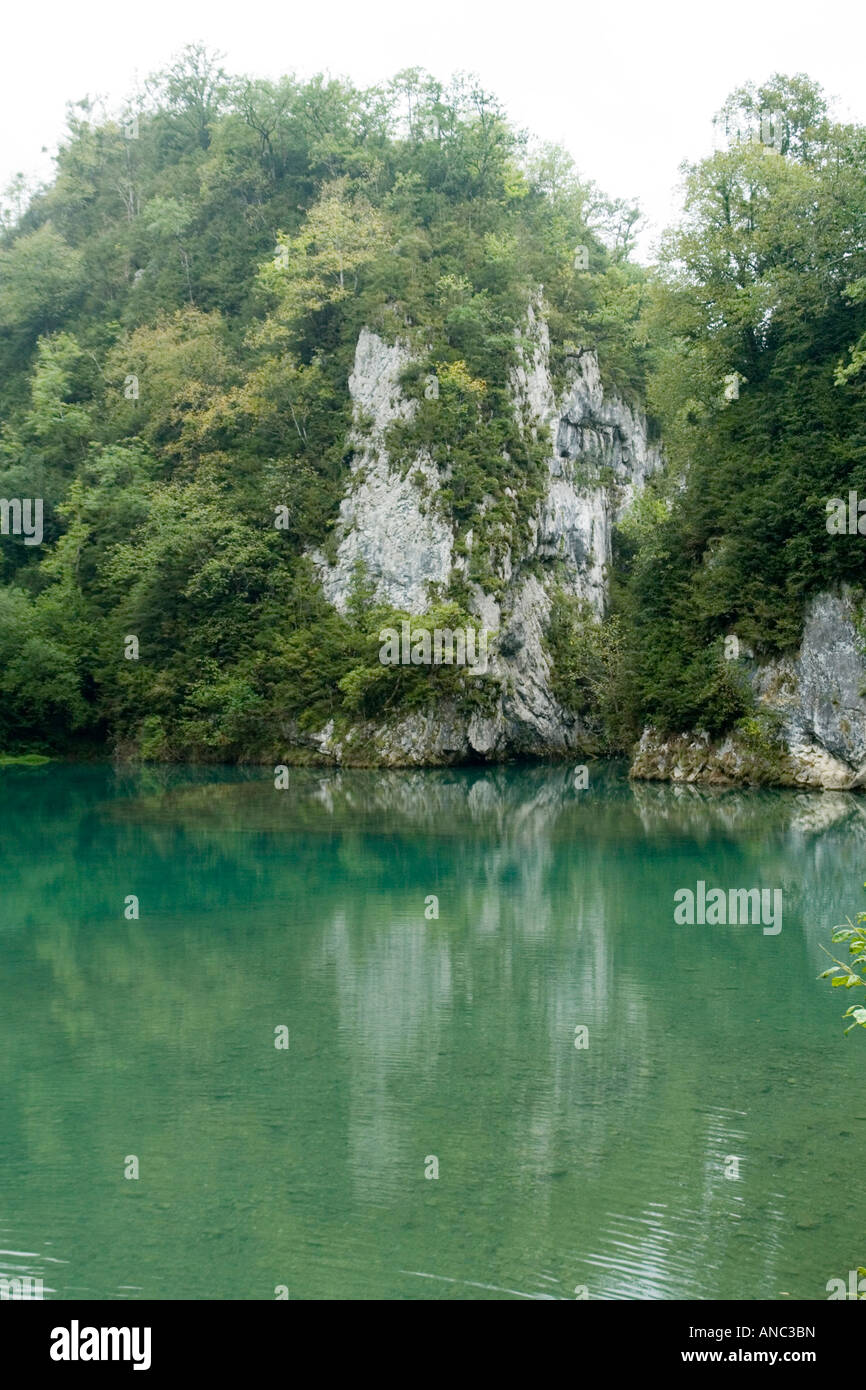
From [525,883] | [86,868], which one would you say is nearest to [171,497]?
[86,868]

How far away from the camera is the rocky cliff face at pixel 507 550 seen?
38.8 m

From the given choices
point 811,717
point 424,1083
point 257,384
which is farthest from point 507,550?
point 424,1083

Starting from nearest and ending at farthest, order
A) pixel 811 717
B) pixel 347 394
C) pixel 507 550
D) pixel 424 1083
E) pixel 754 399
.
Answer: pixel 424 1083, pixel 811 717, pixel 754 399, pixel 507 550, pixel 347 394

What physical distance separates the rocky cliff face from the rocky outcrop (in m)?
8.69

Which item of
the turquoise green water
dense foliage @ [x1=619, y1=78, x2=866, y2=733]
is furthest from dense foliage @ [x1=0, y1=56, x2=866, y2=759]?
the turquoise green water

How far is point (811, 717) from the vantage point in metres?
30.6

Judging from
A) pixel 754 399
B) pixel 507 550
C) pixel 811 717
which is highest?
pixel 754 399

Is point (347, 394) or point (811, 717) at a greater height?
point (347, 394)

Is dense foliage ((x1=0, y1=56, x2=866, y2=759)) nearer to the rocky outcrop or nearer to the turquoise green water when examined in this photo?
the rocky outcrop

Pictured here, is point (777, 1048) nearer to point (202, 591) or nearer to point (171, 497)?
point (202, 591)

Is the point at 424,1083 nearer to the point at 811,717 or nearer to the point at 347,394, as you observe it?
the point at 811,717

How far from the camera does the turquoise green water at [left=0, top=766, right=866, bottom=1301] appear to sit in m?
6.10

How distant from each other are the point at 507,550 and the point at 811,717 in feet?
44.8

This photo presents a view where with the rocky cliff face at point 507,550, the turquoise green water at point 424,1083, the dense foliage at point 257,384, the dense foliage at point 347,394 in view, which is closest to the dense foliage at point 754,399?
the dense foliage at point 347,394
